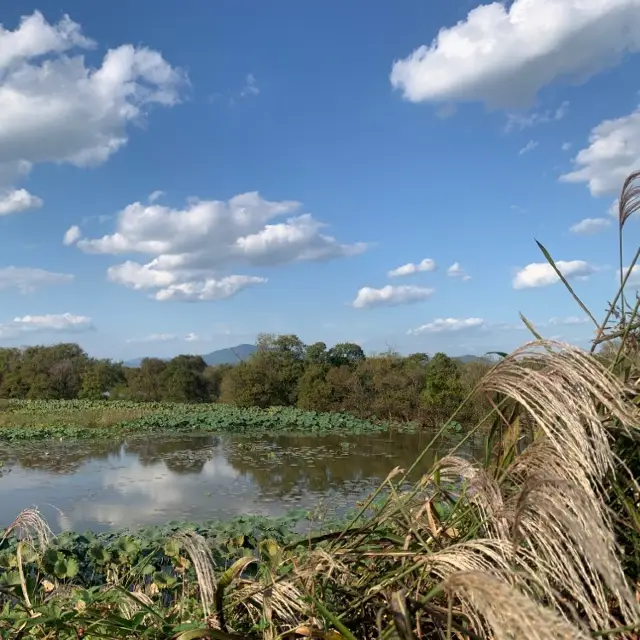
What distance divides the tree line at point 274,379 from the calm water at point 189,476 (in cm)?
448

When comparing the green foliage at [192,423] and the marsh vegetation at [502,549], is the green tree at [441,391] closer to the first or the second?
the green foliage at [192,423]

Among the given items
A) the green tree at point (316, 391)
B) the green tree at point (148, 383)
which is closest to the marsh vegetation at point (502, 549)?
the green tree at point (316, 391)

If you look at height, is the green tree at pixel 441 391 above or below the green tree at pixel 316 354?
below

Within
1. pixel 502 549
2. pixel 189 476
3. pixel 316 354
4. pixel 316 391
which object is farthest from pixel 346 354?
pixel 502 549

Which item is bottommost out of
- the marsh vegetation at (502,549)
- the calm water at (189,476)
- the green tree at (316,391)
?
the calm water at (189,476)

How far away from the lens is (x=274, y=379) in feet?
90.4

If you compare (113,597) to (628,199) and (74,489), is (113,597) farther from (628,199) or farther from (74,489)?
(74,489)

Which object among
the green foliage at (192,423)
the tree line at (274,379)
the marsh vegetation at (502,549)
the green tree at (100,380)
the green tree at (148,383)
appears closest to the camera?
the marsh vegetation at (502,549)

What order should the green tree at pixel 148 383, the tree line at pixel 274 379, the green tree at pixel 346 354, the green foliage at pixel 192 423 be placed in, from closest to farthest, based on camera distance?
the green foliage at pixel 192 423 < the tree line at pixel 274 379 < the green tree at pixel 346 354 < the green tree at pixel 148 383

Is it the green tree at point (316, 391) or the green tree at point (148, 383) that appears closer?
the green tree at point (316, 391)

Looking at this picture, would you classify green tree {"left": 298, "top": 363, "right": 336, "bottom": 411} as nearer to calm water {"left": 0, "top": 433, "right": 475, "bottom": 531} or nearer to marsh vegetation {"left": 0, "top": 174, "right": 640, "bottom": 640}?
calm water {"left": 0, "top": 433, "right": 475, "bottom": 531}

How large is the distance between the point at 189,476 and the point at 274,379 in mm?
16024

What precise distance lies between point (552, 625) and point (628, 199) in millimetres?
1034

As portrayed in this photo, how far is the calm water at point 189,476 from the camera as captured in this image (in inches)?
339
